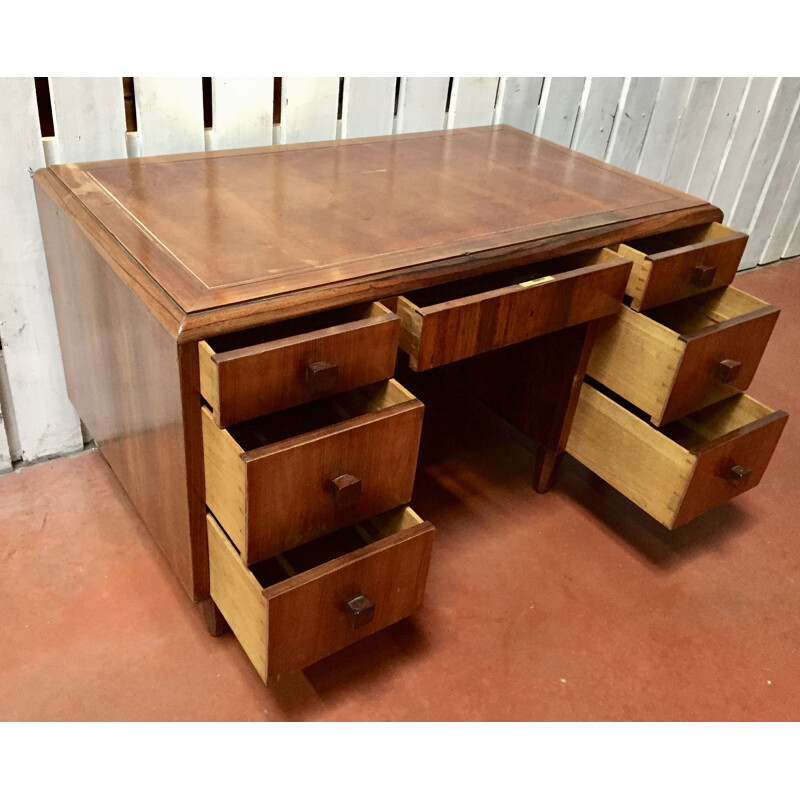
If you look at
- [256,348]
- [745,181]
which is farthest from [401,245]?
[745,181]

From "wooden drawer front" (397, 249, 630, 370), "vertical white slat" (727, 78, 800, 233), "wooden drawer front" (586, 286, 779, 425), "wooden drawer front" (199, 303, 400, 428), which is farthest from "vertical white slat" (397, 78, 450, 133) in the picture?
"vertical white slat" (727, 78, 800, 233)

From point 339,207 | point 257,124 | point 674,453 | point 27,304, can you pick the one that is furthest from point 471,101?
point 27,304

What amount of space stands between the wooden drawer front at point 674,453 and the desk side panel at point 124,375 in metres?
0.77

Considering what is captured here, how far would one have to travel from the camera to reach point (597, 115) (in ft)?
6.57

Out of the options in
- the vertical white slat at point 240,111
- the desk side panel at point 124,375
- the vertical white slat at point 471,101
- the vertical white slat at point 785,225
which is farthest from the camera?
the vertical white slat at point 785,225

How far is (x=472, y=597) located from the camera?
1.37m

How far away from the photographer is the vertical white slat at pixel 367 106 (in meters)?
1.58

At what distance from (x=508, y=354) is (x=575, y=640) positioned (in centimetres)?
58

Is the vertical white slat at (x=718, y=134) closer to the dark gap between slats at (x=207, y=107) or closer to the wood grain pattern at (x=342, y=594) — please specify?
the dark gap between slats at (x=207, y=107)

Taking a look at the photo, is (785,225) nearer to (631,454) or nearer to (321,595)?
(631,454)

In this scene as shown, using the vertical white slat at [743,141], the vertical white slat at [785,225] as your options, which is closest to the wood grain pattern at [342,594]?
the vertical white slat at [743,141]

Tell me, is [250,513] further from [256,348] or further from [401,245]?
[401,245]

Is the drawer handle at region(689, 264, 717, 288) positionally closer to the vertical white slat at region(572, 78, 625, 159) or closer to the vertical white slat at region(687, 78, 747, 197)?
the vertical white slat at region(572, 78, 625, 159)

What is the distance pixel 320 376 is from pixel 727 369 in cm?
75
